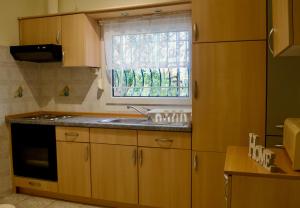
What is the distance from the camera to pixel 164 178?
251cm

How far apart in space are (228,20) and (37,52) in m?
1.93

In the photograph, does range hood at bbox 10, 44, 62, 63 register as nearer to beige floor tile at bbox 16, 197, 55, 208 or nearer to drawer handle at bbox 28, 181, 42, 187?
drawer handle at bbox 28, 181, 42, 187

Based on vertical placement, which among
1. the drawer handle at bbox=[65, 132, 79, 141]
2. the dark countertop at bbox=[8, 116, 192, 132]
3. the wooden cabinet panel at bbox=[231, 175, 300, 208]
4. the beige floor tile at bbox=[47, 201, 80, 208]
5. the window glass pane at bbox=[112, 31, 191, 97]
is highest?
the window glass pane at bbox=[112, 31, 191, 97]

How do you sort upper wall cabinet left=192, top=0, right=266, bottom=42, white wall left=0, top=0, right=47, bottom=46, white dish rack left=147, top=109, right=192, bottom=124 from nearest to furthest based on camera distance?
upper wall cabinet left=192, top=0, right=266, bottom=42 < white dish rack left=147, top=109, right=192, bottom=124 < white wall left=0, top=0, right=47, bottom=46

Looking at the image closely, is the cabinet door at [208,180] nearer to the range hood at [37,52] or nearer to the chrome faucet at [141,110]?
the chrome faucet at [141,110]

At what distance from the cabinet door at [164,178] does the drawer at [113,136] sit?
141mm

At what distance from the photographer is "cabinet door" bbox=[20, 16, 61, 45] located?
3.03 metres

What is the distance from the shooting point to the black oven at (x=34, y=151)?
113 inches

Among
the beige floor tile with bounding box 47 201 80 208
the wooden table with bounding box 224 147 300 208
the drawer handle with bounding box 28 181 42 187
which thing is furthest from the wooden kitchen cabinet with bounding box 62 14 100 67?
the wooden table with bounding box 224 147 300 208

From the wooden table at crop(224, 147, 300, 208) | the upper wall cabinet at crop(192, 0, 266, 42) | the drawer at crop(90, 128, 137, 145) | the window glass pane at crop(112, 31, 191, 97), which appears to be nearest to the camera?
the wooden table at crop(224, 147, 300, 208)

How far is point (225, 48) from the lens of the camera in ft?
7.48

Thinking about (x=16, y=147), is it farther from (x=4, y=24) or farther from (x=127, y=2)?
(x=127, y=2)

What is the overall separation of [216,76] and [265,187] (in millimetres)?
1084

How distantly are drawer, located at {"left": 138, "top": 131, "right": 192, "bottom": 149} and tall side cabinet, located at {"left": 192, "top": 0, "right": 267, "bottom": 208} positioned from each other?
0.08 meters
